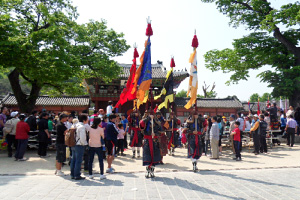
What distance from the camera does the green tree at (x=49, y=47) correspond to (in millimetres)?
11805

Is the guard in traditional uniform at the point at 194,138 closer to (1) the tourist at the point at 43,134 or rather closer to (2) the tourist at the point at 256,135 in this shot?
(2) the tourist at the point at 256,135

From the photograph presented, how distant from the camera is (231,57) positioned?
19.2 m

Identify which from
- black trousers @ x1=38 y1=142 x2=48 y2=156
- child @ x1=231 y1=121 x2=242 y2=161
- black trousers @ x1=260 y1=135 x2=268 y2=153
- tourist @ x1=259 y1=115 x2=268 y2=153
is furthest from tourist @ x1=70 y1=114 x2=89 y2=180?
black trousers @ x1=260 y1=135 x2=268 y2=153

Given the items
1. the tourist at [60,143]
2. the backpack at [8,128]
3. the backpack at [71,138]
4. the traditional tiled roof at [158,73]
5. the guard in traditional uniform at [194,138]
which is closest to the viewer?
the backpack at [71,138]

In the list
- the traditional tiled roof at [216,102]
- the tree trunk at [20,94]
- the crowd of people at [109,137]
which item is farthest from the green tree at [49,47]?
the traditional tiled roof at [216,102]

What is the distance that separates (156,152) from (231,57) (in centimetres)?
1457

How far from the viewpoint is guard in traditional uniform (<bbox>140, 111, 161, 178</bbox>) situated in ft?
22.9

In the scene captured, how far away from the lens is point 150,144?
7.19 metres

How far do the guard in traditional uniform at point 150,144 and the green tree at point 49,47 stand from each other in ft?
26.4

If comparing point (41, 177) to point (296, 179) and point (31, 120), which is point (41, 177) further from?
point (296, 179)

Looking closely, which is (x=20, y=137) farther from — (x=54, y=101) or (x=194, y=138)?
(x=54, y=101)

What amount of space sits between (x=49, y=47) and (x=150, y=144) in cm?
967

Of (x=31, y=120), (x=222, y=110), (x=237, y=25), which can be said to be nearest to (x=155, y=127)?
(x=31, y=120)

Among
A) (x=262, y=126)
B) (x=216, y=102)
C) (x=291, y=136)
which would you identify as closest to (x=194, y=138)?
(x=262, y=126)
